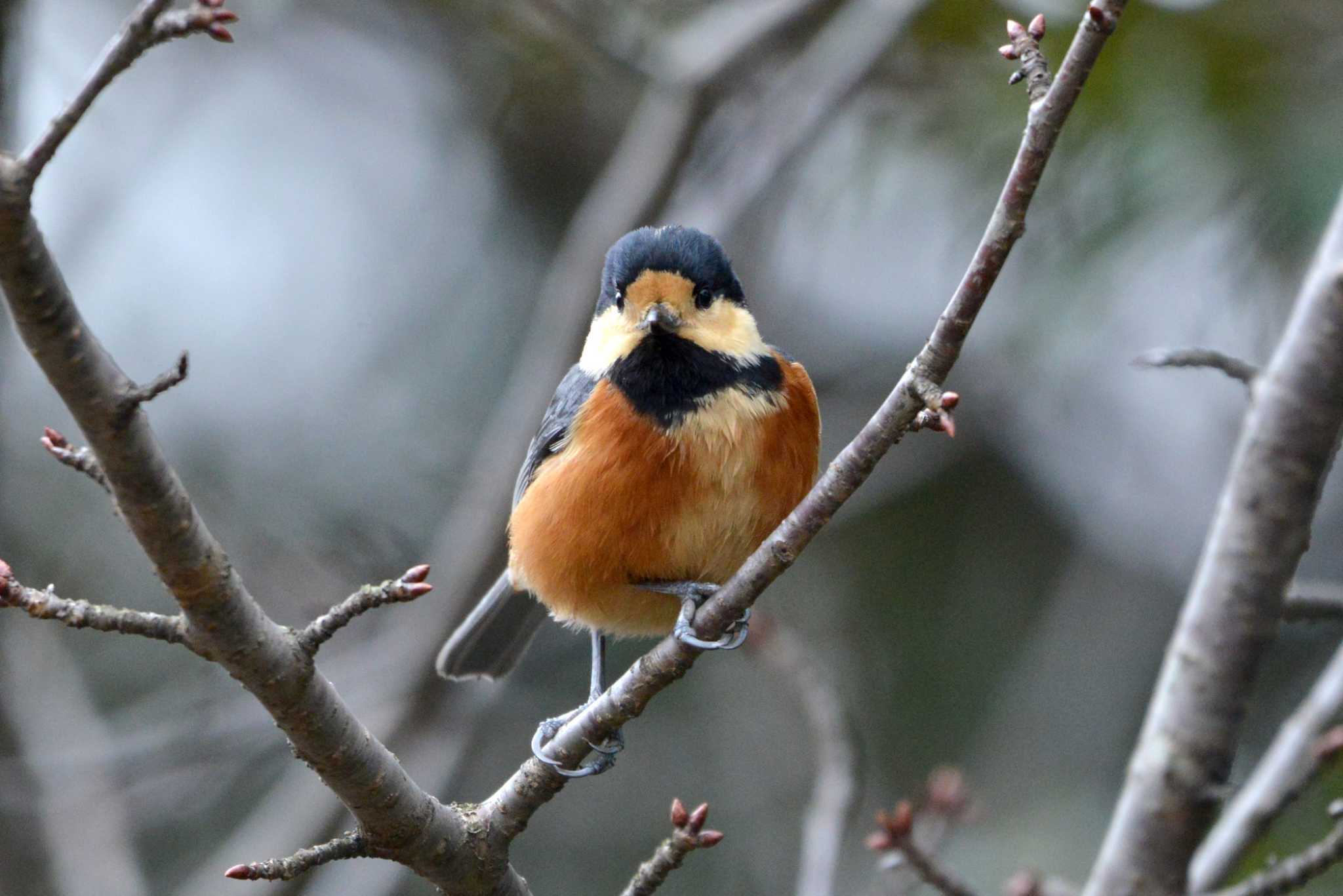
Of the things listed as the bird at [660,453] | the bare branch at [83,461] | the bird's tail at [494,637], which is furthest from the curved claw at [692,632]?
the bird's tail at [494,637]

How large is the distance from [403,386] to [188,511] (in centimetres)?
587

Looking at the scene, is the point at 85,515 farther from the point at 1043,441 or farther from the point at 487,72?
the point at 1043,441

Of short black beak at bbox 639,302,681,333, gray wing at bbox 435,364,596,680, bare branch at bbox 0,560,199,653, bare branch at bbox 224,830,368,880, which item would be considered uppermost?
short black beak at bbox 639,302,681,333

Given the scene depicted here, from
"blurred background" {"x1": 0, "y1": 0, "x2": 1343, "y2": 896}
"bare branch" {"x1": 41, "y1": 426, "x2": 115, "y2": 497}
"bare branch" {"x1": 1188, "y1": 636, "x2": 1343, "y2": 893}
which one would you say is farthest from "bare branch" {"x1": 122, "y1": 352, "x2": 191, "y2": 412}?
"blurred background" {"x1": 0, "y1": 0, "x2": 1343, "y2": 896}

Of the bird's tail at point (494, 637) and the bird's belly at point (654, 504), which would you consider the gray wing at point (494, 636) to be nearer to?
the bird's tail at point (494, 637)

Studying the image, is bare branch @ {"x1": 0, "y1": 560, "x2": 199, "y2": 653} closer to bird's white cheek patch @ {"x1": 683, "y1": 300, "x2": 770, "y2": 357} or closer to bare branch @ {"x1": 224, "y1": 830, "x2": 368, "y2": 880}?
bare branch @ {"x1": 224, "y1": 830, "x2": 368, "y2": 880}

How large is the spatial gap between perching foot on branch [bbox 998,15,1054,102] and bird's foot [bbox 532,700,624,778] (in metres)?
1.52

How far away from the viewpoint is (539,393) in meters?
5.43

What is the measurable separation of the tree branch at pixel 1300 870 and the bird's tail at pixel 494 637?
2289mm

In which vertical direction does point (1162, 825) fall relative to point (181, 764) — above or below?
above

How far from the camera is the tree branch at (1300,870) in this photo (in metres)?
2.75

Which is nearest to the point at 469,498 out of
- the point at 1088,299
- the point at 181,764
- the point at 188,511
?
the point at 181,764

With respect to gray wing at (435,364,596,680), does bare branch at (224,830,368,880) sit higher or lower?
higher

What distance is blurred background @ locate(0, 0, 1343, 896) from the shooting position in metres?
5.35
